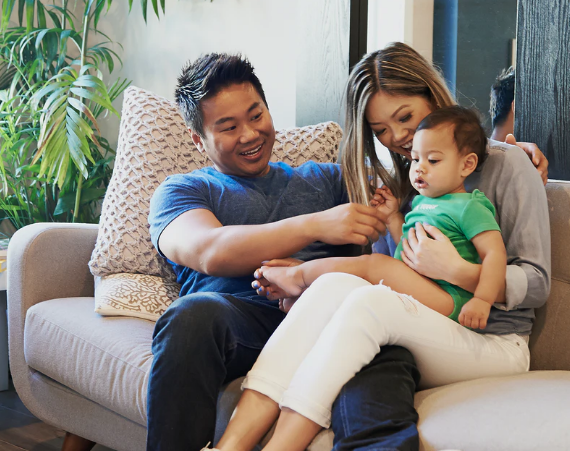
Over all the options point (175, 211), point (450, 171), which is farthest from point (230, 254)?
point (450, 171)

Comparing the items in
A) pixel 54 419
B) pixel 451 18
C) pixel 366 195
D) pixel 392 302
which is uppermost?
pixel 451 18

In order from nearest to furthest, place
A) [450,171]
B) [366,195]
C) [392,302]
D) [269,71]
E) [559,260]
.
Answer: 1. [392,302]
2. [450,171]
3. [559,260]
4. [366,195]
5. [269,71]

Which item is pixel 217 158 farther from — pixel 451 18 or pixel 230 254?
pixel 451 18

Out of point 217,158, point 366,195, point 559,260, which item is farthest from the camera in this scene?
point 217,158

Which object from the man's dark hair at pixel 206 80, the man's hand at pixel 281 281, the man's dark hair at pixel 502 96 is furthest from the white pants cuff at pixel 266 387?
the man's dark hair at pixel 502 96

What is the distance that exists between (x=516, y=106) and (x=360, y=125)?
517 millimetres

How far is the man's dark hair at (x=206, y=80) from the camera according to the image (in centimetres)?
163

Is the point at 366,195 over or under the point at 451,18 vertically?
under

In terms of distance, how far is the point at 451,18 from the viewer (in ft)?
7.78

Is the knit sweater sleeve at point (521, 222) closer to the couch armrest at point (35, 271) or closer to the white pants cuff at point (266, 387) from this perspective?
the white pants cuff at point (266, 387)

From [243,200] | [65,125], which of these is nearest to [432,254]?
[243,200]

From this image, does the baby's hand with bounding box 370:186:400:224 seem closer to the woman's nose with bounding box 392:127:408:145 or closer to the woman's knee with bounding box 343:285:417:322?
the woman's nose with bounding box 392:127:408:145

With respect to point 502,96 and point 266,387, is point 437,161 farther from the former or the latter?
point 502,96

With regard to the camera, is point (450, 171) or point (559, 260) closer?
point (450, 171)
